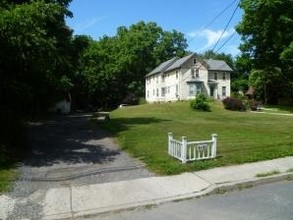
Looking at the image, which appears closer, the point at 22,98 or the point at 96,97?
the point at 22,98

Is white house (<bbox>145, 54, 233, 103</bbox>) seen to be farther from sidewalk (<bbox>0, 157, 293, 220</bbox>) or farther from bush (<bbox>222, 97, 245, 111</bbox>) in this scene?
sidewalk (<bbox>0, 157, 293, 220</bbox>)

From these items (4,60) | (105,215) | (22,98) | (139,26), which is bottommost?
(105,215)

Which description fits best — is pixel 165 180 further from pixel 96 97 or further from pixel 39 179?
pixel 96 97

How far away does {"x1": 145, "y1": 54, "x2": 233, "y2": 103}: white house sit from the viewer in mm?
68125

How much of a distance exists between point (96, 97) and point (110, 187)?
6397 cm

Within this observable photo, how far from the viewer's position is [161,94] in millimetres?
76562

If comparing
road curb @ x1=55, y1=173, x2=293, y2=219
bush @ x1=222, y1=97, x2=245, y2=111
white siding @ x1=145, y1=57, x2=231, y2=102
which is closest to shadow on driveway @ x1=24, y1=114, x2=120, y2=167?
road curb @ x1=55, y1=173, x2=293, y2=219

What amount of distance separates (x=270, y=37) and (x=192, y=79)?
21.4 meters

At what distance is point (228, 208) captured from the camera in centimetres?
922

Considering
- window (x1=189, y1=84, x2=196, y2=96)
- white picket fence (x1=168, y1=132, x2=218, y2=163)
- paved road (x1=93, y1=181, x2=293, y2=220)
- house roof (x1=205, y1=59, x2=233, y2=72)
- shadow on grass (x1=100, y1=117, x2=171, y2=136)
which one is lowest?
paved road (x1=93, y1=181, x2=293, y2=220)

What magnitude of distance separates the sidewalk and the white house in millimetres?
55570

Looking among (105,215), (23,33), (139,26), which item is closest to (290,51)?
(23,33)

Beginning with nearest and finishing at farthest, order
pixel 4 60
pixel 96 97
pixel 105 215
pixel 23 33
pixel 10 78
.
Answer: pixel 105 215
pixel 23 33
pixel 4 60
pixel 10 78
pixel 96 97

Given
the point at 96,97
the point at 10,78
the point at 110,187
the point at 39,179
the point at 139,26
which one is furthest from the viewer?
the point at 139,26
